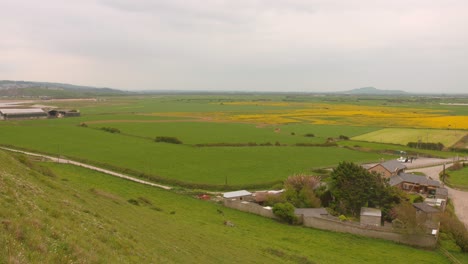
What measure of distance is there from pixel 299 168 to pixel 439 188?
16.1 meters

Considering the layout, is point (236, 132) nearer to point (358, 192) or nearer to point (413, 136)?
point (413, 136)

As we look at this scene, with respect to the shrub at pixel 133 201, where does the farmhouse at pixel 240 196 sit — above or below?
below

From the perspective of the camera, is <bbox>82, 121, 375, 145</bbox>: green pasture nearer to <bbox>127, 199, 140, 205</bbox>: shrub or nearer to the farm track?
the farm track

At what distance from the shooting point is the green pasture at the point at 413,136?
72750 millimetres

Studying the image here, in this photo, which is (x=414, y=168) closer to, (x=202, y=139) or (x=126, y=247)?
(x=202, y=139)

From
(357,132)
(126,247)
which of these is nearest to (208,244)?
(126,247)

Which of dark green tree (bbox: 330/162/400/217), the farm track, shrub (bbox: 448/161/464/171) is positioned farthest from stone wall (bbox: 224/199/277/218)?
shrub (bbox: 448/161/464/171)

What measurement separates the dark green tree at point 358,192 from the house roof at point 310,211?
2.18 m

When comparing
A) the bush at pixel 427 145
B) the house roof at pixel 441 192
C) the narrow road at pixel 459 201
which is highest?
the bush at pixel 427 145

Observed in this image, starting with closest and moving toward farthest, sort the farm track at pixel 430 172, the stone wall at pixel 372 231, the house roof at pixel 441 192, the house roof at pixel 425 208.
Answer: the stone wall at pixel 372 231 → the house roof at pixel 425 208 → the farm track at pixel 430 172 → the house roof at pixel 441 192

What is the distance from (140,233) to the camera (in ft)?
59.4

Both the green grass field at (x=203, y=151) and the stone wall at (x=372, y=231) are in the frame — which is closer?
the stone wall at (x=372, y=231)

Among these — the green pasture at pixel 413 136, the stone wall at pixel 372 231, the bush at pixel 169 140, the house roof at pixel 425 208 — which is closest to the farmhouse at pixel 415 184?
the house roof at pixel 425 208

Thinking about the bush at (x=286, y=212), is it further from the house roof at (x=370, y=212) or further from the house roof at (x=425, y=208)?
the house roof at (x=425, y=208)
